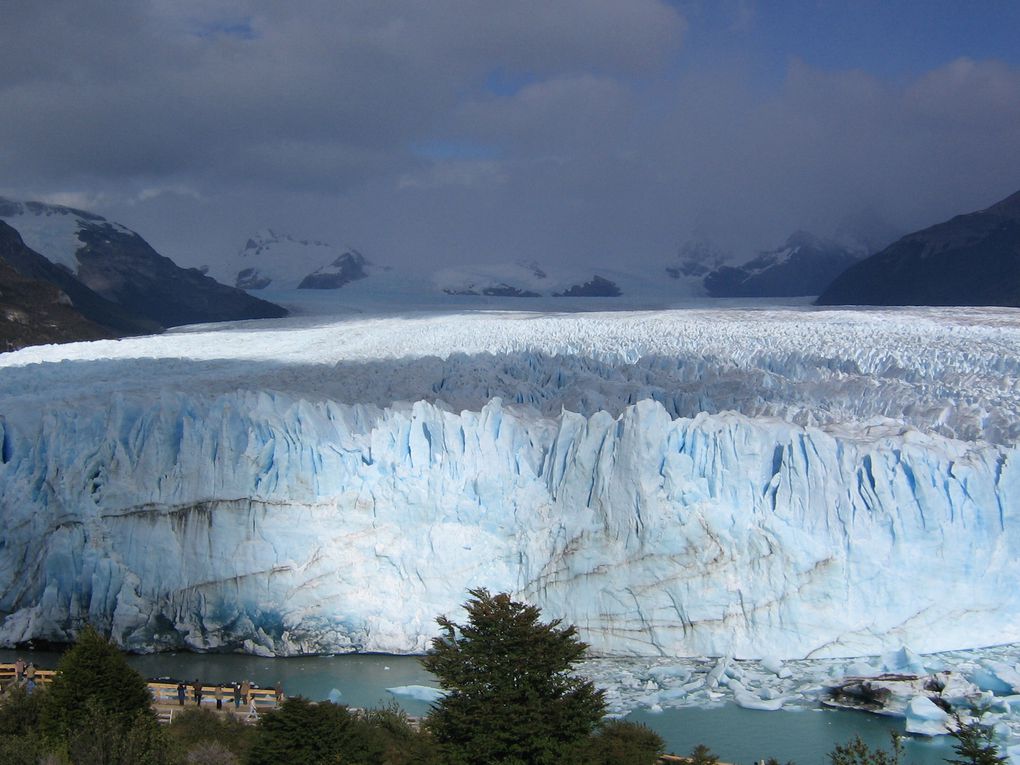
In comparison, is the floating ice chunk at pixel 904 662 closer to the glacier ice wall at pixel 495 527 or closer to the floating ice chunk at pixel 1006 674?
the glacier ice wall at pixel 495 527

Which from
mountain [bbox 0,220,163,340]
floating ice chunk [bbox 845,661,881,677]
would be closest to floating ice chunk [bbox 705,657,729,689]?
floating ice chunk [bbox 845,661,881,677]

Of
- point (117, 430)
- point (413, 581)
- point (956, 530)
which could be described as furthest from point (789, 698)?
point (117, 430)

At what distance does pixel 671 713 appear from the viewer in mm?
10352

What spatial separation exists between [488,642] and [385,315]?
22.6 meters

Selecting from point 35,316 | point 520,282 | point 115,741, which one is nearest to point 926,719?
point 115,741

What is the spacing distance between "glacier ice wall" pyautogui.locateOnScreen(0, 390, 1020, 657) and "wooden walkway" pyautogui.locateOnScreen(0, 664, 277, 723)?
4.48 ft

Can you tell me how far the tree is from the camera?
6.89 m

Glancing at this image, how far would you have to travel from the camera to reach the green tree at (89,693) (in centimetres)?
833

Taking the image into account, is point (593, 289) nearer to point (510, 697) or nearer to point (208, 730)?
point (208, 730)

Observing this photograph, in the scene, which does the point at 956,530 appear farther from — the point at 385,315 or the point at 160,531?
the point at 385,315

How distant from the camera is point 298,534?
12.6 metres

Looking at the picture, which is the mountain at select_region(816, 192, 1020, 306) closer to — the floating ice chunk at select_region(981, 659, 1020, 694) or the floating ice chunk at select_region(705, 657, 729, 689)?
the floating ice chunk at select_region(981, 659, 1020, 694)

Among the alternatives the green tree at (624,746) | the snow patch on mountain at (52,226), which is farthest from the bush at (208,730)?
the snow patch on mountain at (52,226)

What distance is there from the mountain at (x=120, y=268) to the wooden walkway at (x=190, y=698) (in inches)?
1361
